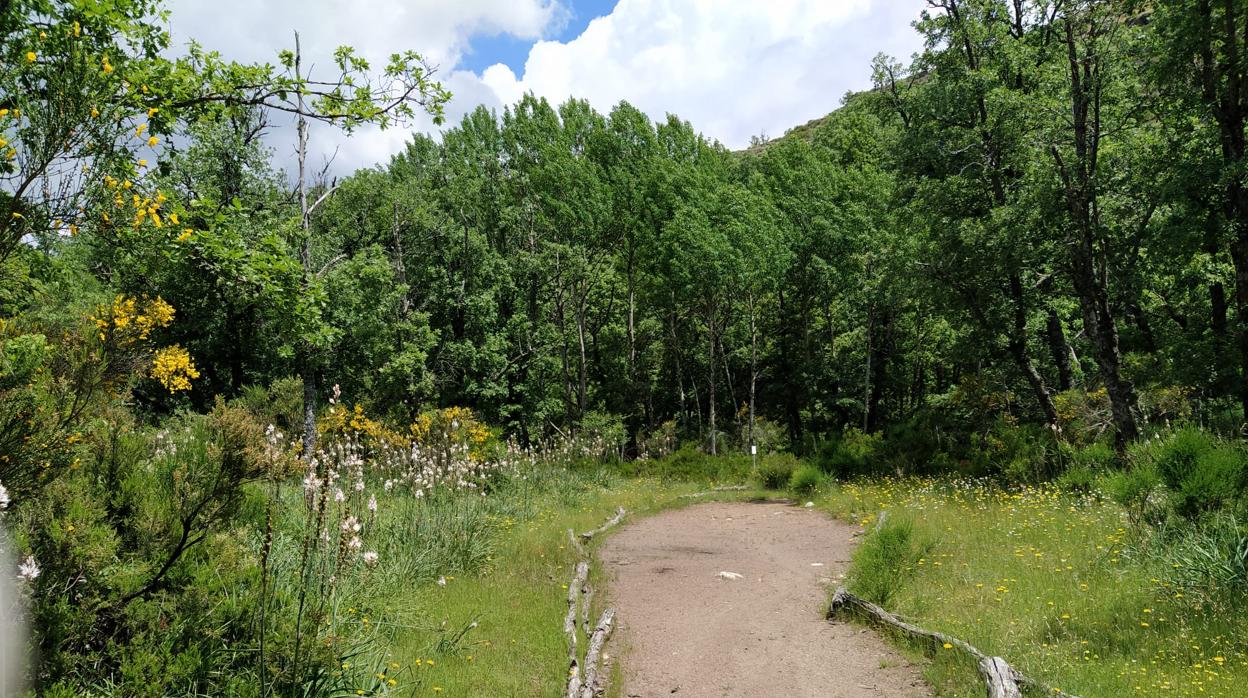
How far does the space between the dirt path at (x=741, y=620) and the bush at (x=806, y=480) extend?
11.0 feet

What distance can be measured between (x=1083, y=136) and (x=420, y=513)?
12.4m

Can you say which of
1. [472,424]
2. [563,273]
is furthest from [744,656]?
[563,273]

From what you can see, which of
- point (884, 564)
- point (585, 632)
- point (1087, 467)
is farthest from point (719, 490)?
point (585, 632)

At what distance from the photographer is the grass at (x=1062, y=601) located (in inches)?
174

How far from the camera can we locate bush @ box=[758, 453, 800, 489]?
17.0 m

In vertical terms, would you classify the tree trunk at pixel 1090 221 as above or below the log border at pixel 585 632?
above

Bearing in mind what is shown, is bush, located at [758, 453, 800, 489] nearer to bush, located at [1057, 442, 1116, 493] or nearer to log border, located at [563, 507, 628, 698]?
bush, located at [1057, 442, 1116, 493]

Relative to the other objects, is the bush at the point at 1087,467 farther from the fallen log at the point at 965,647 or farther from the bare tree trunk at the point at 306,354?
the bare tree trunk at the point at 306,354

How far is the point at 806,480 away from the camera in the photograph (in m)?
15.4

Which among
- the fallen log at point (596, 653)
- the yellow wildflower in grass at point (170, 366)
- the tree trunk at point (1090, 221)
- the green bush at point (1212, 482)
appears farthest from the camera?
the yellow wildflower in grass at point (170, 366)

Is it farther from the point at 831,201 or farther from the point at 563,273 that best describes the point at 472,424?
the point at 831,201

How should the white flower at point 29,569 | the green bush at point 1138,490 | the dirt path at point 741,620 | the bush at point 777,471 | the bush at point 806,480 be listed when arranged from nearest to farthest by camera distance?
the white flower at point 29,569, the dirt path at point 741,620, the green bush at point 1138,490, the bush at point 806,480, the bush at point 777,471

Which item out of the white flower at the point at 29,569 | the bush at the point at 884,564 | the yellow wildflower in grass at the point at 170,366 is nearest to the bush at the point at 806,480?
the bush at the point at 884,564

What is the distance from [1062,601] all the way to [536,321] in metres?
22.2
